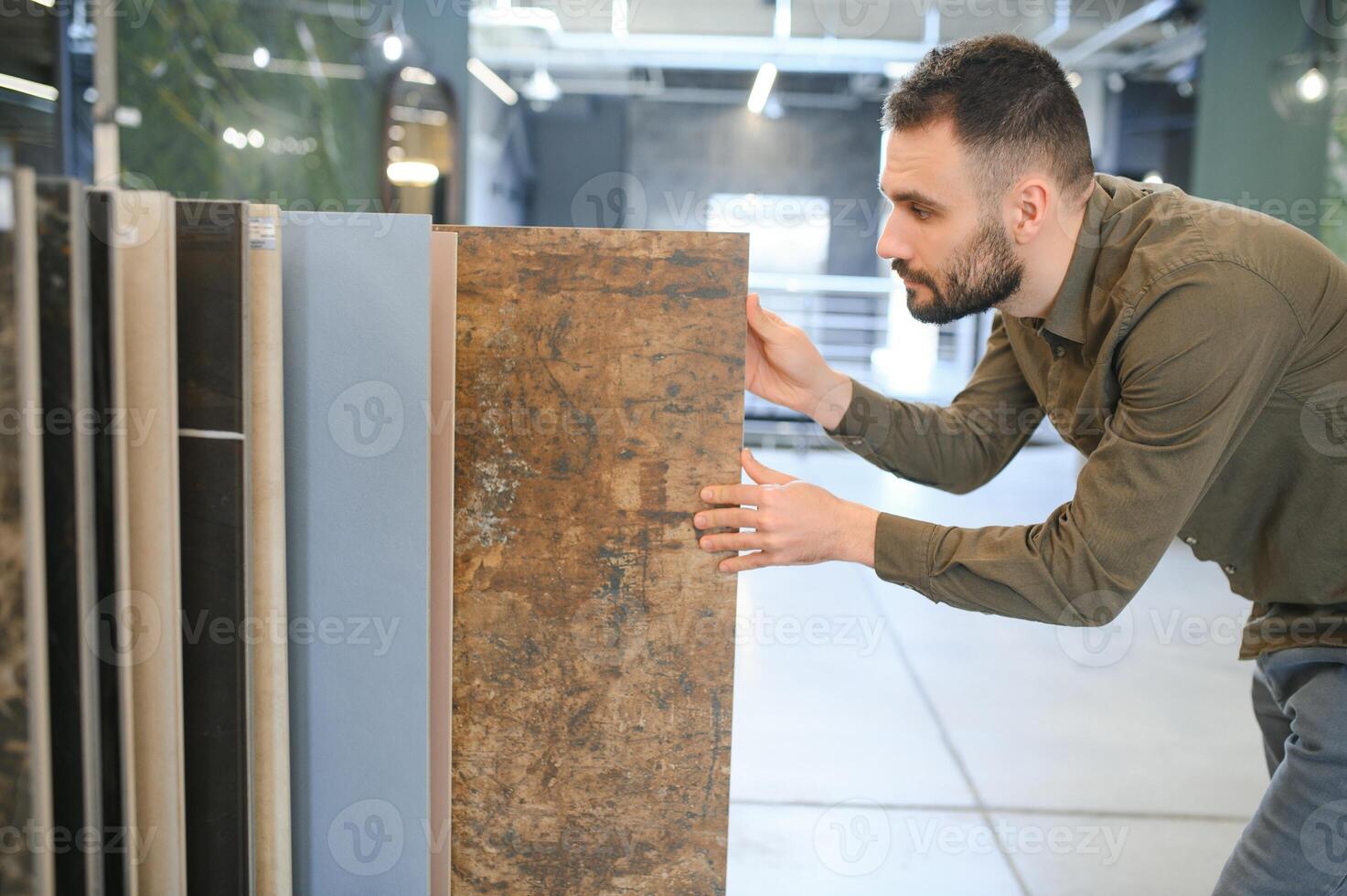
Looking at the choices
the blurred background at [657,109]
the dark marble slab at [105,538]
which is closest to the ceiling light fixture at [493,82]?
the blurred background at [657,109]

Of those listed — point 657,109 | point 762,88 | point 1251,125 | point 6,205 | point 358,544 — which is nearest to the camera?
point 6,205

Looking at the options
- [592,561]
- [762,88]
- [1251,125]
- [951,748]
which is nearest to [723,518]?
[592,561]

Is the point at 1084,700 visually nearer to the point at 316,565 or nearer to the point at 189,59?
the point at 316,565

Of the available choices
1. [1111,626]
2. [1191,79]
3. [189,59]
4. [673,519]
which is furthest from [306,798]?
[1191,79]

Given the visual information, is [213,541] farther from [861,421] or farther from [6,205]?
[861,421]

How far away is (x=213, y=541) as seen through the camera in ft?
2.52

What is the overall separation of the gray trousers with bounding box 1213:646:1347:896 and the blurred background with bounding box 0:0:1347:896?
0.63 meters

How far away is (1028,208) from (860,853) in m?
1.18

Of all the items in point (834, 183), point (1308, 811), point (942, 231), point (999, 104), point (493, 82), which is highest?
point (493, 82)

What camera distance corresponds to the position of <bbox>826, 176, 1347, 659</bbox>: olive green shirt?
1.09m

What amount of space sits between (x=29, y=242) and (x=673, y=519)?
0.56 m

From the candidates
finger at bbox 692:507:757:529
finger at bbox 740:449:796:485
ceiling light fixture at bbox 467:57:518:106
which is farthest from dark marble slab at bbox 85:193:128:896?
ceiling light fixture at bbox 467:57:518:106

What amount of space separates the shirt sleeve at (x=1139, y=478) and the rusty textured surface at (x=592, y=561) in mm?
292

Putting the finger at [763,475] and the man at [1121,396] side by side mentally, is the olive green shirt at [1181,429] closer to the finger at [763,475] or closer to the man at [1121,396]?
the man at [1121,396]
